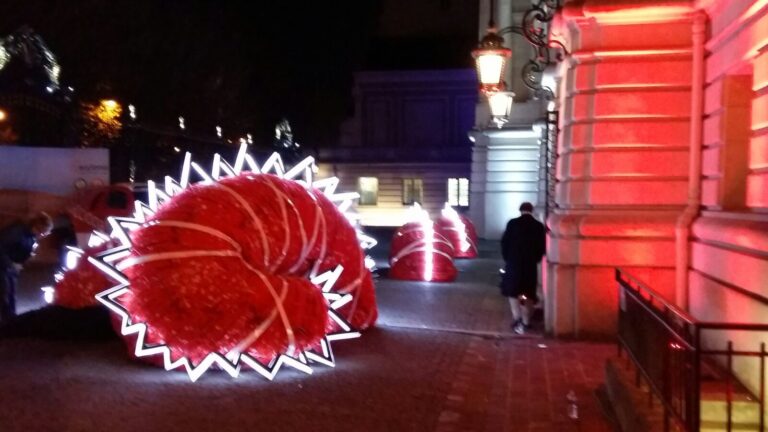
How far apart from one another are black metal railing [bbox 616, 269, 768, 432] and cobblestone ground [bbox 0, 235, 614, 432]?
1034 mm

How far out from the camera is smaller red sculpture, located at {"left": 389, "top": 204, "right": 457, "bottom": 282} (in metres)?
18.4

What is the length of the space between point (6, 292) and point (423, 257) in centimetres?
917

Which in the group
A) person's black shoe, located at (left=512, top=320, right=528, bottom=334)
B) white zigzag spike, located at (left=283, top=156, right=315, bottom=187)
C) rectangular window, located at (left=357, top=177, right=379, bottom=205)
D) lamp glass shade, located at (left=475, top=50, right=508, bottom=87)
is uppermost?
lamp glass shade, located at (left=475, top=50, right=508, bottom=87)

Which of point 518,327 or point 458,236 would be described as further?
point 458,236

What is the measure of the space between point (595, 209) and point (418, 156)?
36.7 meters

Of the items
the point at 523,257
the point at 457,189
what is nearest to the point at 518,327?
the point at 523,257

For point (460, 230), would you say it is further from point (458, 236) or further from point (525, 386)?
point (525, 386)

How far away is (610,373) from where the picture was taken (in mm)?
7785

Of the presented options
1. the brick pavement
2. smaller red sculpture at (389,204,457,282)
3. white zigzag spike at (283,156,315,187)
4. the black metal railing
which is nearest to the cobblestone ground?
the brick pavement

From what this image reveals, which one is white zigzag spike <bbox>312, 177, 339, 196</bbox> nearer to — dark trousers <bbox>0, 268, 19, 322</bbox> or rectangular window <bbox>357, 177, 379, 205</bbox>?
dark trousers <bbox>0, 268, 19, 322</bbox>

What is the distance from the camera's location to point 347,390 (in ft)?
27.5

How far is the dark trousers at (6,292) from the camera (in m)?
11.2

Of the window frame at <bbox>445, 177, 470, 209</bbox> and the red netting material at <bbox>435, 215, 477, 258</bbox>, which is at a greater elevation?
the window frame at <bbox>445, 177, 470, 209</bbox>

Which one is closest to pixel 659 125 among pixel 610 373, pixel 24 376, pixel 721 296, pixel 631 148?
pixel 631 148
